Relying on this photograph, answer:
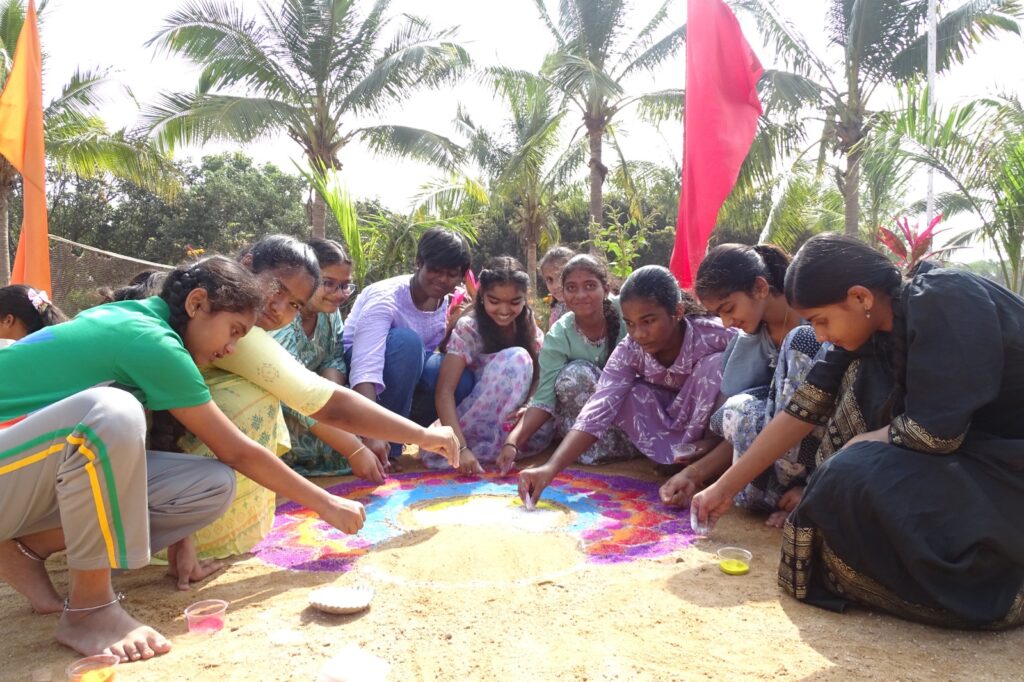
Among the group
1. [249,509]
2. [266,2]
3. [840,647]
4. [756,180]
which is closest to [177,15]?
[266,2]

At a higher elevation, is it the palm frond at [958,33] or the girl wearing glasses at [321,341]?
the palm frond at [958,33]

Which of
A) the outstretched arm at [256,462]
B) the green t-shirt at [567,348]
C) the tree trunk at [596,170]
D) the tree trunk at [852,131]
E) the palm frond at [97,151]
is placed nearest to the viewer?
the outstretched arm at [256,462]

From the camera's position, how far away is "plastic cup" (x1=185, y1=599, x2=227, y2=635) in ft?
6.53

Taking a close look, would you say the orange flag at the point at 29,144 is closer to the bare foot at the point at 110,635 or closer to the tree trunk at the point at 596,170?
the bare foot at the point at 110,635

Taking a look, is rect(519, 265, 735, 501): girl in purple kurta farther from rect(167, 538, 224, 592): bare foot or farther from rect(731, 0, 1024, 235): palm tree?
rect(731, 0, 1024, 235): palm tree

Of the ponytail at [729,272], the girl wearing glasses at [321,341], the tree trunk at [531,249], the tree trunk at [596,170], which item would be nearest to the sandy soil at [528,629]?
the ponytail at [729,272]

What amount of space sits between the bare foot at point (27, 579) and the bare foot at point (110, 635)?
23cm

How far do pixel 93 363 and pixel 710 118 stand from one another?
12.7 ft

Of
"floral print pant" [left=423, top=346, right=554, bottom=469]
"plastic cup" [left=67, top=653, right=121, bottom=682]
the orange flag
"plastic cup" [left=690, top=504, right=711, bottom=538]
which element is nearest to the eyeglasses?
"floral print pant" [left=423, top=346, right=554, bottom=469]

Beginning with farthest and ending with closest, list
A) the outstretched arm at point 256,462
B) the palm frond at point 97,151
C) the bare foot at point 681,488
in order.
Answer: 1. the palm frond at point 97,151
2. the bare foot at point 681,488
3. the outstretched arm at point 256,462

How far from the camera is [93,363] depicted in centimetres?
198

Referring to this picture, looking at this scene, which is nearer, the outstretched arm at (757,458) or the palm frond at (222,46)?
the outstretched arm at (757,458)

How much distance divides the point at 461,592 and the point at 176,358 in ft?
3.41

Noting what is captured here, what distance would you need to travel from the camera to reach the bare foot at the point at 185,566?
2.31 m
